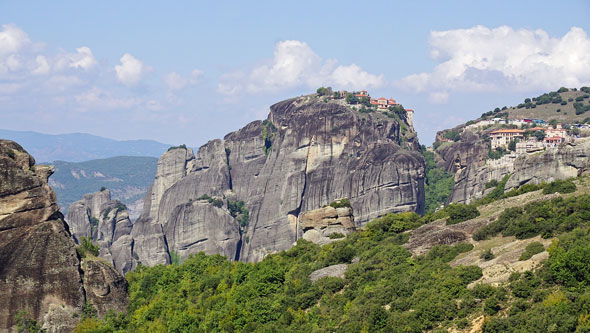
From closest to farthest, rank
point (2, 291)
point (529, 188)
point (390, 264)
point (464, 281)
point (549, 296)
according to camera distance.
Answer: point (549, 296), point (464, 281), point (390, 264), point (2, 291), point (529, 188)

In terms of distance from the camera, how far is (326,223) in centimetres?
10050

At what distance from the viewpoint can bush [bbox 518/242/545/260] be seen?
2260 inches

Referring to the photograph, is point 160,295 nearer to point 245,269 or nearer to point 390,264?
point 245,269

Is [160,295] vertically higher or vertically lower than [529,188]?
lower

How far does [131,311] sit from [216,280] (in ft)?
28.5

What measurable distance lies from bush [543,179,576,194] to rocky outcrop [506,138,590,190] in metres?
28.4

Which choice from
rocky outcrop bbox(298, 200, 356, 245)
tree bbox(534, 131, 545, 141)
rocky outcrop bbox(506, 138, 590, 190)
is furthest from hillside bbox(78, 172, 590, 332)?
tree bbox(534, 131, 545, 141)

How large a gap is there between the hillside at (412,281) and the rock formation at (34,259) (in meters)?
3.47

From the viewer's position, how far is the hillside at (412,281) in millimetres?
51625

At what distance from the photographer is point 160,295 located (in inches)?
3420

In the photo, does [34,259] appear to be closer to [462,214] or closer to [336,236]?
[336,236]

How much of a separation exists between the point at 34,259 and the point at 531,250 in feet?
150

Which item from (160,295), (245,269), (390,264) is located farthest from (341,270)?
(160,295)

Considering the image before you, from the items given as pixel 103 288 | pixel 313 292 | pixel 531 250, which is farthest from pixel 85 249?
pixel 531 250
